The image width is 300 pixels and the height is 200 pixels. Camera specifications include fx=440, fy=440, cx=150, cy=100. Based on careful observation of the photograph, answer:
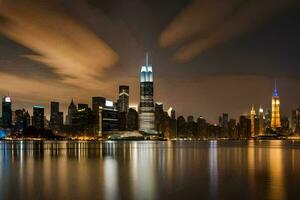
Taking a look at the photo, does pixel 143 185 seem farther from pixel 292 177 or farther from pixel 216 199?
pixel 292 177

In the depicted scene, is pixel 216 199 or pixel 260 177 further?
pixel 260 177

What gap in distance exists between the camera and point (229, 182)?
1649 inches

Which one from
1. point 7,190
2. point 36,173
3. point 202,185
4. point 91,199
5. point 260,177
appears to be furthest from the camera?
point 36,173

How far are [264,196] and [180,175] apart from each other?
52.3ft

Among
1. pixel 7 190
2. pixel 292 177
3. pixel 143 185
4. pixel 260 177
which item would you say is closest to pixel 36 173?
pixel 7 190

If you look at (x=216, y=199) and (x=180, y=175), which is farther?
(x=180, y=175)

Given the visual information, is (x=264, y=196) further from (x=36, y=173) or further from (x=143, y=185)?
(x=36, y=173)

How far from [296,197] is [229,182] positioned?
9.25 meters

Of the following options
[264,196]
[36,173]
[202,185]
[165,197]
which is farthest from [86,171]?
[264,196]

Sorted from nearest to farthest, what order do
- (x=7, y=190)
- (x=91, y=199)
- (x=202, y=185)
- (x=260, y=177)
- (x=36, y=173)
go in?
(x=91, y=199), (x=7, y=190), (x=202, y=185), (x=260, y=177), (x=36, y=173)

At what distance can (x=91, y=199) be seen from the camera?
32469mm

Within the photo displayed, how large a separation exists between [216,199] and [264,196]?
13.0 feet

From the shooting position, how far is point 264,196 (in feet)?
110

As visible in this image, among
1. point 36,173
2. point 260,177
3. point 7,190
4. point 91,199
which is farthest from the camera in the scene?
point 36,173
